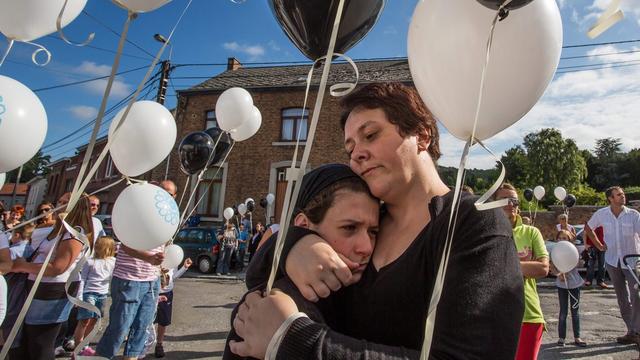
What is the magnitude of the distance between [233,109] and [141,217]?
1702mm

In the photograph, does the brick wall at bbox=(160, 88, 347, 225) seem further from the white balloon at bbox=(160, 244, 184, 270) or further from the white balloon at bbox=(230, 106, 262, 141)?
the white balloon at bbox=(160, 244, 184, 270)

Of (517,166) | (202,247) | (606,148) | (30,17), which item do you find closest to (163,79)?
(202,247)

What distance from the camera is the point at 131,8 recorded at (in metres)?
1.29

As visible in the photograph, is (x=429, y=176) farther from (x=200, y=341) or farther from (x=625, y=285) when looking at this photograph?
(x=625, y=285)

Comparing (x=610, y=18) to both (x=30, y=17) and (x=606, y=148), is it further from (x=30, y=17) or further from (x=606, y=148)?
(x=606, y=148)

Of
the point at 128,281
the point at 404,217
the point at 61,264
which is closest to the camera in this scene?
the point at 404,217

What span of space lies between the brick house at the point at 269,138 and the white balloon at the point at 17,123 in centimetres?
1247

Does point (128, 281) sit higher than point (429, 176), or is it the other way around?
point (429, 176)

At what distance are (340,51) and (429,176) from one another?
758 mm

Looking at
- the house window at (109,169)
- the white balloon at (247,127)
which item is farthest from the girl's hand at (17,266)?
the house window at (109,169)

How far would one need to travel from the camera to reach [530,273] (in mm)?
3010

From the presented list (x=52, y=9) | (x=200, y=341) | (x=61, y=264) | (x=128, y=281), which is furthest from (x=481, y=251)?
(x=200, y=341)

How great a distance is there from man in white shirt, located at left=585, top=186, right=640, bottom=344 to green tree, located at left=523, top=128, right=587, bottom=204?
121ft

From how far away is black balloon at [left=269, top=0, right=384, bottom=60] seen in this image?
1.55 metres
